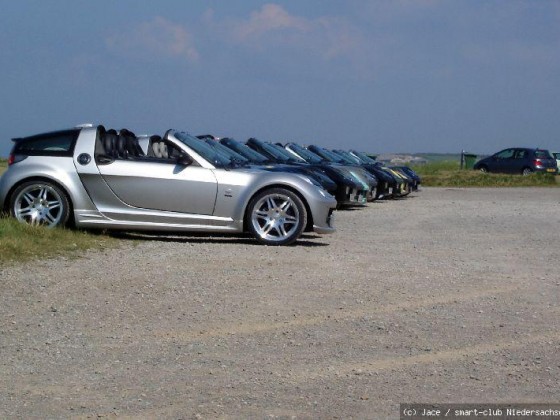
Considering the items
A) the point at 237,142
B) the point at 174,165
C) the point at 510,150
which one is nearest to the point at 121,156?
the point at 174,165

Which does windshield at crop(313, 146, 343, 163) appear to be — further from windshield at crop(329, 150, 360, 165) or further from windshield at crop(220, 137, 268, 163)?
windshield at crop(220, 137, 268, 163)

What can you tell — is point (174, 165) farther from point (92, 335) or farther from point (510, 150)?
point (510, 150)

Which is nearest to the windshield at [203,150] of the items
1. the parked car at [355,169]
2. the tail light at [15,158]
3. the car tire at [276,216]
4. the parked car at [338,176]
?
the car tire at [276,216]

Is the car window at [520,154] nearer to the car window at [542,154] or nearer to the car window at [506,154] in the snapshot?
the car window at [506,154]

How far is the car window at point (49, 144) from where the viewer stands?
1276 cm

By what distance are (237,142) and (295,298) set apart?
9944 millimetres

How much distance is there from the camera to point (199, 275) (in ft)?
31.5

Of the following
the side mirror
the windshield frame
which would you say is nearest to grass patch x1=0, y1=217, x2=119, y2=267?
the side mirror

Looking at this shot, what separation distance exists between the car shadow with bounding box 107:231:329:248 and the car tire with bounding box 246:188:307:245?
0.20 metres

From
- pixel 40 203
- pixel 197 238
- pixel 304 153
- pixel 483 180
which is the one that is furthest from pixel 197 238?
pixel 483 180

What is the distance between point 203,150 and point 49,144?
1.95 metres

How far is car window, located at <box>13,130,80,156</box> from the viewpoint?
1276 centimetres

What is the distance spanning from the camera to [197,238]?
1348cm

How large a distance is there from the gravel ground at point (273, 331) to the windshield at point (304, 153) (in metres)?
9.37
